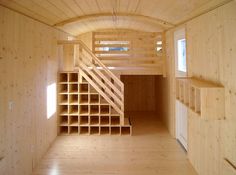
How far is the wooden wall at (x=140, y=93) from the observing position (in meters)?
8.30

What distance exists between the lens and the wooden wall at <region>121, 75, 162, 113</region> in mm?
8305

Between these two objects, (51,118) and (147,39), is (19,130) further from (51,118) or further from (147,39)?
(147,39)

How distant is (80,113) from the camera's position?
212 inches

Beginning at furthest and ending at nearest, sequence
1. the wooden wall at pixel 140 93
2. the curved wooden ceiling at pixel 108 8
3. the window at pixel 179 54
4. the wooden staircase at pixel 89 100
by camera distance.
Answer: the wooden wall at pixel 140 93 → the wooden staircase at pixel 89 100 → the window at pixel 179 54 → the curved wooden ceiling at pixel 108 8

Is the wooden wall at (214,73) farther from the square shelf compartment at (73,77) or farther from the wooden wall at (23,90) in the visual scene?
the square shelf compartment at (73,77)

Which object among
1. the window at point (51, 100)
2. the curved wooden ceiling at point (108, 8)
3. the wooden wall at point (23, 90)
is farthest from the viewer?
the window at point (51, 100)

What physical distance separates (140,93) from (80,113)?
11.2 ft

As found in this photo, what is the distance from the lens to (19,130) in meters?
3.18

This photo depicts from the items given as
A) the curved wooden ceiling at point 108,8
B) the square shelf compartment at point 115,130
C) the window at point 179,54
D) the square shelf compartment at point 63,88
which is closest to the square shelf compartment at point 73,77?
the square shelf compartment at point 63,88

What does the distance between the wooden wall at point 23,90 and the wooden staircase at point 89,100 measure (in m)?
0.87

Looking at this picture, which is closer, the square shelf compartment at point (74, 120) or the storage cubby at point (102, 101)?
the storage cubby at point (102, 101)

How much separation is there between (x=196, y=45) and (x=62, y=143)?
3223mm

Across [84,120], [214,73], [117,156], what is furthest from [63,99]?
[214,73]

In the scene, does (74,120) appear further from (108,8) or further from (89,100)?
(108,8)
